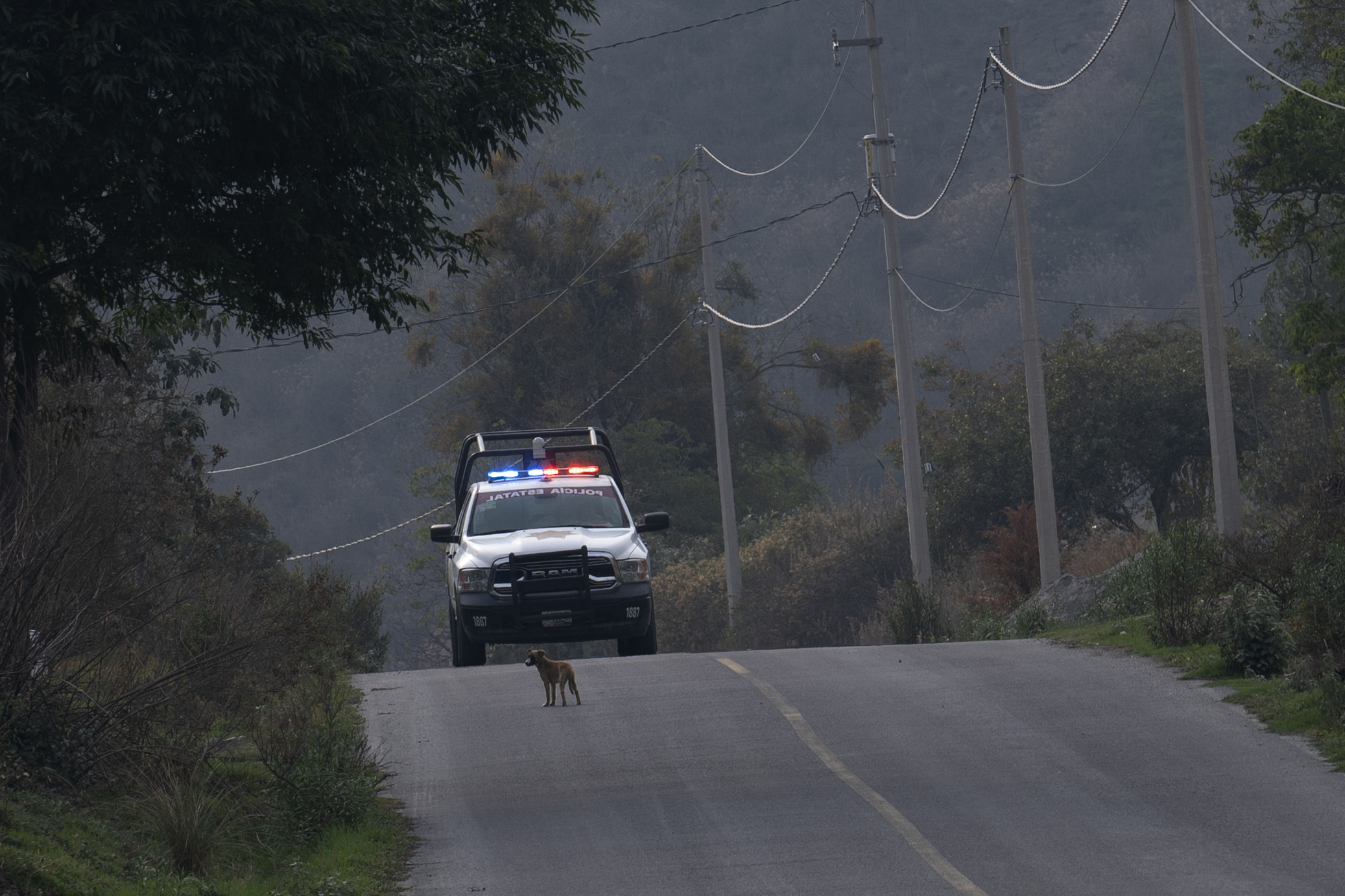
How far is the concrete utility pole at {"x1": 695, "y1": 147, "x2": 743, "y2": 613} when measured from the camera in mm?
41125

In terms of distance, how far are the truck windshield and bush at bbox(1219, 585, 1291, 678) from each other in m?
7.02

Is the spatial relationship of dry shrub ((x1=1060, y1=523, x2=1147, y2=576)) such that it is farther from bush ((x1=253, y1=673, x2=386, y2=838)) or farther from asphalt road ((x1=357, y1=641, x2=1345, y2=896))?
bush ((x1=253, y1=673, x2=386, y2=838))

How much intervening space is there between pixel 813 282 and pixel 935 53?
93.3ft

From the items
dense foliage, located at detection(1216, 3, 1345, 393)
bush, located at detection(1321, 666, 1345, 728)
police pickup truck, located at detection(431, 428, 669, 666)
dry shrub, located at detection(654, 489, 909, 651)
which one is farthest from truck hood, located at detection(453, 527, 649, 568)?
dry shrub, located at detection(654, 489, 909, 651)

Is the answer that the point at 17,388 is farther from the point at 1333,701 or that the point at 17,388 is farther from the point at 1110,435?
the point at 1110,435

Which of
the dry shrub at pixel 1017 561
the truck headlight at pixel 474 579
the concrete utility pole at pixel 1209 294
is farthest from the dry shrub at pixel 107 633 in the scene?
the dry shrub at pixel 1017 561

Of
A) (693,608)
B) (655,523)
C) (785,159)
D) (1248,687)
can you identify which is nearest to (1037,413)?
(655,523)

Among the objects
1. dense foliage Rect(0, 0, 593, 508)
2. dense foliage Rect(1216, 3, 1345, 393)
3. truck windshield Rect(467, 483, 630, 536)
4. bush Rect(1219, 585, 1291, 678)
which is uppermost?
dense foliage Rect(1216, 3, 1345, 393)

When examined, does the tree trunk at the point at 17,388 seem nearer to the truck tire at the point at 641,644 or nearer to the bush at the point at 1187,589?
the truck tire at the point at 641,644

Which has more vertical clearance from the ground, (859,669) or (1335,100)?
(1335,100)

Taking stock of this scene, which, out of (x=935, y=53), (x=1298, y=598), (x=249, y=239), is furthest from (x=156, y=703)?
(x=935, y=53)

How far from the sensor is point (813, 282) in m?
116

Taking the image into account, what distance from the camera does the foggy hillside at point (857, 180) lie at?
109250mm

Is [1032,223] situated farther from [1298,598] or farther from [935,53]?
[1298,598]
